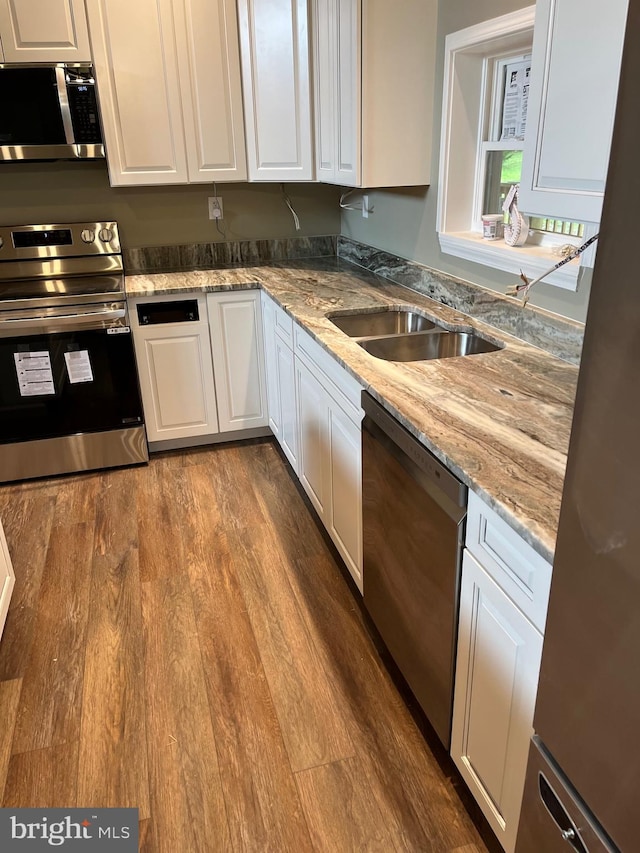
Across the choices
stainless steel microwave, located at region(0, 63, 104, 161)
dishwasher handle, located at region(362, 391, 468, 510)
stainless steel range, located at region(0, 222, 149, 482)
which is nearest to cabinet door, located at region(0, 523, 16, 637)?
stainless steel range, located at region(0, 222, 149, 482)

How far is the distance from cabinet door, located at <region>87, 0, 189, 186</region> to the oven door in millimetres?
701

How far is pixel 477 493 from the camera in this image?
119 cm

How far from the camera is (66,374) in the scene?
290 centimetres

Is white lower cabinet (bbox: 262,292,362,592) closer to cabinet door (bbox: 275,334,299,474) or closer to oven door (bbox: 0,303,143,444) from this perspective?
cabinet door (bbox: 275,334,299,474)

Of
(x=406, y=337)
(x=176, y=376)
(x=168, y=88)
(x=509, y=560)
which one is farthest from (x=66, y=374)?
(x=509, y=560)

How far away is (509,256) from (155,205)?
210cm

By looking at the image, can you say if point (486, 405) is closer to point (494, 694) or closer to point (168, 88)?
point (494, 694)

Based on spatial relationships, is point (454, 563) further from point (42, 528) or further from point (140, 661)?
point (42, 528)

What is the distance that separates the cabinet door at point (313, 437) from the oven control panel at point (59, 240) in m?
1.45

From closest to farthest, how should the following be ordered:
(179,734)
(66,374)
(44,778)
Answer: (44,778) < (179,734) < (66,374)

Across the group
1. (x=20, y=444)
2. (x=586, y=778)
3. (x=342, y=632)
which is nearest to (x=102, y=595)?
(x=342, y=632)

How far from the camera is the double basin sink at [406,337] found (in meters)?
2.14

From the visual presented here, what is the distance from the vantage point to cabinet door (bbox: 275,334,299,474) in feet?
8.93

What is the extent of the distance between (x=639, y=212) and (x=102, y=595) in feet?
7.06
